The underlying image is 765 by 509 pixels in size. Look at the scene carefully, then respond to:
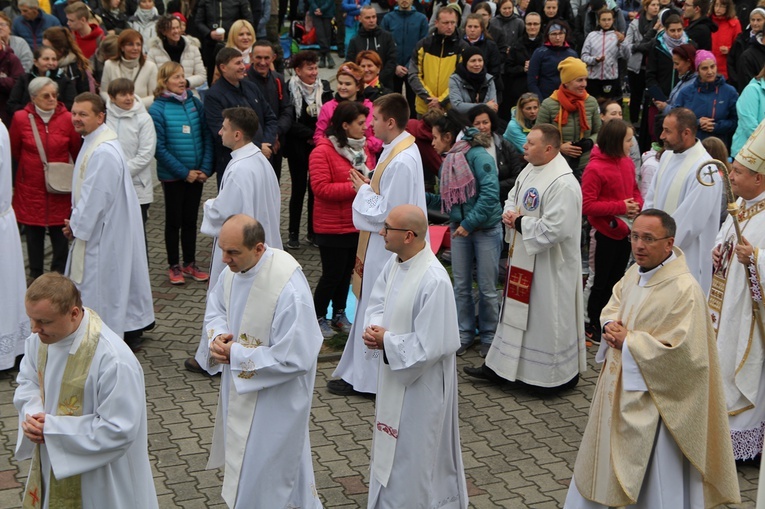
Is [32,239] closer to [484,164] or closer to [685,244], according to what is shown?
[484,164]

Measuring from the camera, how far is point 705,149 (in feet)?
26.9

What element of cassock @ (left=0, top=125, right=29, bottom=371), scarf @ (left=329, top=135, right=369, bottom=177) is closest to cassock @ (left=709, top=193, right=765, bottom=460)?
scarf @ (left=329, top=135, right=369, bottom=177)

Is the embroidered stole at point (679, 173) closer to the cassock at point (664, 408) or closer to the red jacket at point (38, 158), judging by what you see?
the cassock at point (664, 408)

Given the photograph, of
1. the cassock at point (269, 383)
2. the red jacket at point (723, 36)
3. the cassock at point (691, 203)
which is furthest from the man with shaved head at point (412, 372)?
the red jacket at point (723, 36)

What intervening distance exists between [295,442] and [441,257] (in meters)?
5.48

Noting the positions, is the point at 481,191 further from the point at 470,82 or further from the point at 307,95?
the point at 470,82

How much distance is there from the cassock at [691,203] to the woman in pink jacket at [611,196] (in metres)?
0.42

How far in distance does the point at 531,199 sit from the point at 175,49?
5.87 metres

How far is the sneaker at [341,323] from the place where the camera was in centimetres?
910

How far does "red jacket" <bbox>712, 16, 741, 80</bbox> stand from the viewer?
538 inches

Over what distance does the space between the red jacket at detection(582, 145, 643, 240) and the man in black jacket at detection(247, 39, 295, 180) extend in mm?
3278

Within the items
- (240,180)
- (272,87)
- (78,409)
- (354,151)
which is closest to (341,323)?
(354,151)

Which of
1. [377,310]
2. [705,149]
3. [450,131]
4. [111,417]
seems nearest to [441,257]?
[450,131]

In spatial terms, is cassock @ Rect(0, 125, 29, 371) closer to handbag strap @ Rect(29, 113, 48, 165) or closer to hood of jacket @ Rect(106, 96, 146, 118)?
handbag strap @ Rect(29, 113, 48, 165)
